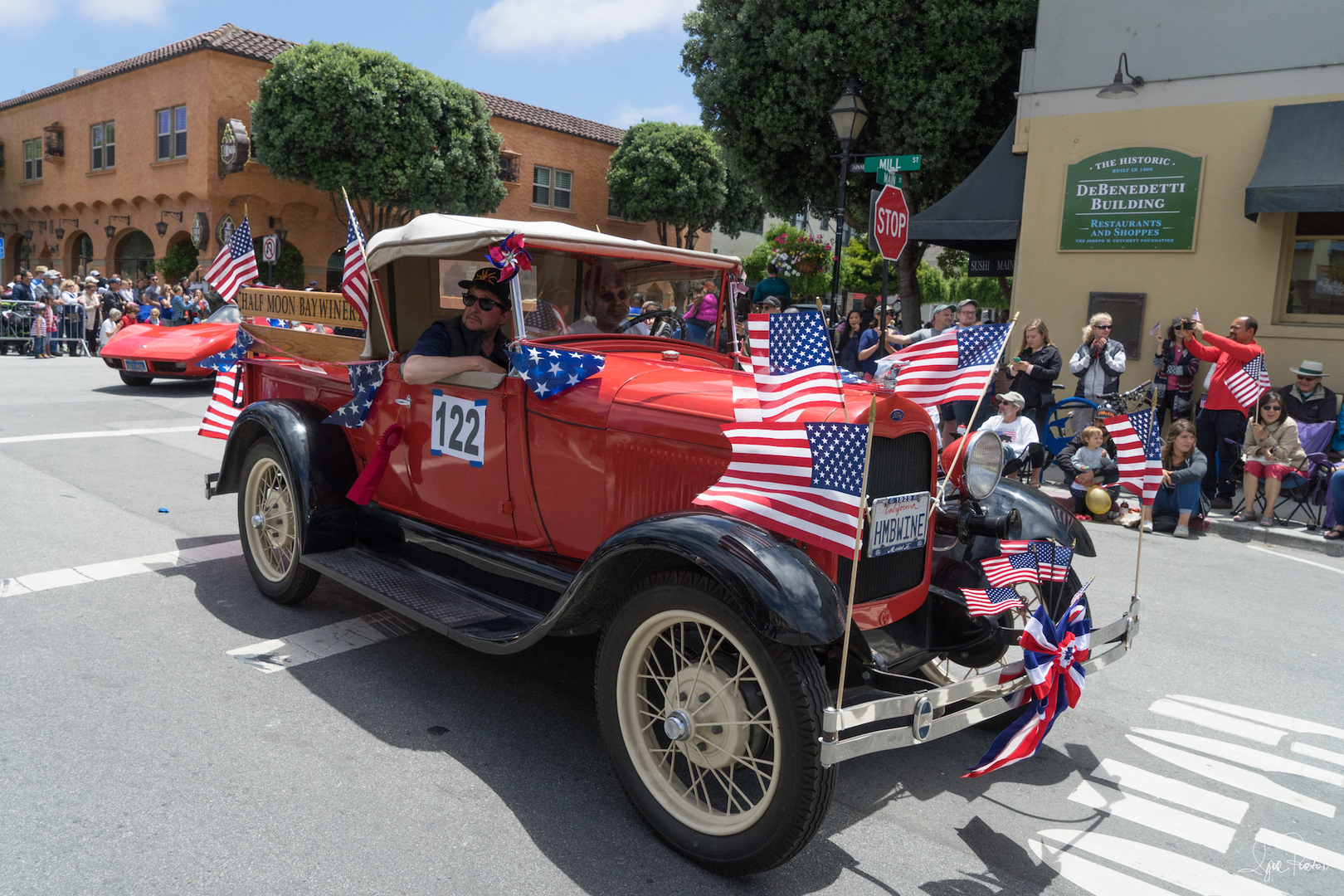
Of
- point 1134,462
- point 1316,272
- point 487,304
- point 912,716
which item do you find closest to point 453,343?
point 487,304

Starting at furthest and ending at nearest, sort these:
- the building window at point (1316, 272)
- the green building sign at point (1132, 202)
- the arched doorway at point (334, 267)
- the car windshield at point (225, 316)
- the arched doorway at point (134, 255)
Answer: the arched doorway at point (134, 255), the arched doorway at point (334, 267), the car windshield at point (225, 316), the green building sign at point (1132, 202), the building window at point (1316, 272)

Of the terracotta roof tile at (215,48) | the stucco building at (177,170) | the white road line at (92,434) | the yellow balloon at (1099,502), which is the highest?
the terracotta roof tile at (215,48)

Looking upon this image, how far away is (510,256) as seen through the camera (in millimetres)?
3570

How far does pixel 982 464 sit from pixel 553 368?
166cm

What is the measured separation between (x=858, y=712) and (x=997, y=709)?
0.64m

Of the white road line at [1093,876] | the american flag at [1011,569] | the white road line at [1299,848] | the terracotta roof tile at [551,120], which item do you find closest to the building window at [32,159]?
the terracotta roof tile at [551,120]

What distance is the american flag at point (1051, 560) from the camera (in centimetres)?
339

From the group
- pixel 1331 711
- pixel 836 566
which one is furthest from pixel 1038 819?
pixel 1331 711

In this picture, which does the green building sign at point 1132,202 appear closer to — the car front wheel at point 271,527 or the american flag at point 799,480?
the american flag at point 799,480

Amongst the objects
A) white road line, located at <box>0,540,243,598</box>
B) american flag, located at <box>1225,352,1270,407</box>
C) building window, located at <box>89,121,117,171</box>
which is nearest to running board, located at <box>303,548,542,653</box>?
white road line, located at <box>0,540,243,598</box>

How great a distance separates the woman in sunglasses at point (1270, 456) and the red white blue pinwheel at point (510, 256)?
7459mm

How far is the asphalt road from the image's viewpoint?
8.70 ft

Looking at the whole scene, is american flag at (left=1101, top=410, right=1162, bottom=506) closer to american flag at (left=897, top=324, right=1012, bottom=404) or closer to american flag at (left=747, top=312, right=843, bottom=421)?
american flag at (left=897, top=324, right=1012, bottom=404)

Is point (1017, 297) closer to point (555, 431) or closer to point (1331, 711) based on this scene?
point (1331, 711)
